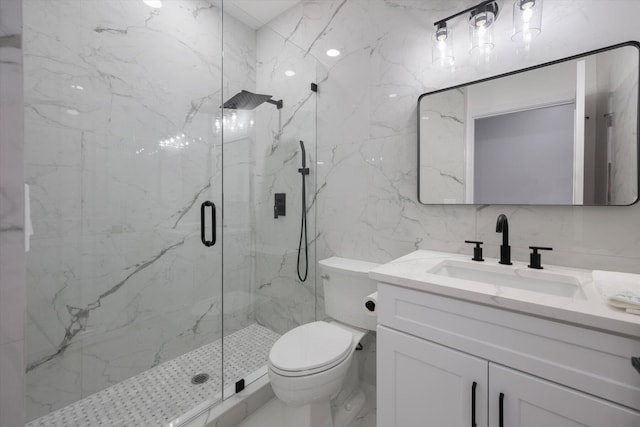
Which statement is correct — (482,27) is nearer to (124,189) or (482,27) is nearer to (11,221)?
(11,221)

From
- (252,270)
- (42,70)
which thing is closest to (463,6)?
(252,270)

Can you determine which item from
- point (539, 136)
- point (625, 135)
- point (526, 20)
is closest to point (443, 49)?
point (526, 20)

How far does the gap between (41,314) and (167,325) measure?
656 mm

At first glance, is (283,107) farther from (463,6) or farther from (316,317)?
(316,317)

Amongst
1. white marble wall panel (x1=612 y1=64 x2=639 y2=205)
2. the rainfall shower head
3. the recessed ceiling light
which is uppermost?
the recessed ceiling light

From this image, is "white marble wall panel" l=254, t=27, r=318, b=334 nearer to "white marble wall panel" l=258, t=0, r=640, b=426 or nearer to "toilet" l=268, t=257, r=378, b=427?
"white marble wall panel" l=258, t=0, r=640, b=426

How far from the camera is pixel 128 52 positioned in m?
1.72

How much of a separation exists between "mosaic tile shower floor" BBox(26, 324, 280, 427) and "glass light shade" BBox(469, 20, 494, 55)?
219 centimetres

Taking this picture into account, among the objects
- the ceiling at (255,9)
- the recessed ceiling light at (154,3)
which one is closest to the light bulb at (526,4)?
the ceiling at (255,9)

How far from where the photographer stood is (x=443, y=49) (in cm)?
145

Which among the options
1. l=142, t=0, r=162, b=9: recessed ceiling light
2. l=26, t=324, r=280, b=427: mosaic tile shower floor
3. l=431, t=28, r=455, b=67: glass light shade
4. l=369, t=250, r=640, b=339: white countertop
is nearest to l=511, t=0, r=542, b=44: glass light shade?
l=431, t=28, r=455, b=67: glass light shade

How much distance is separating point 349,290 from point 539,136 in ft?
3.88

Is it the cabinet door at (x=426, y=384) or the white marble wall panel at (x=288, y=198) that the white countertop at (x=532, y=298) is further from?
the white marble wall panel at (x=288, y=198)

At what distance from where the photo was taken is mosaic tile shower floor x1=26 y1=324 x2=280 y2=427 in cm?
143
